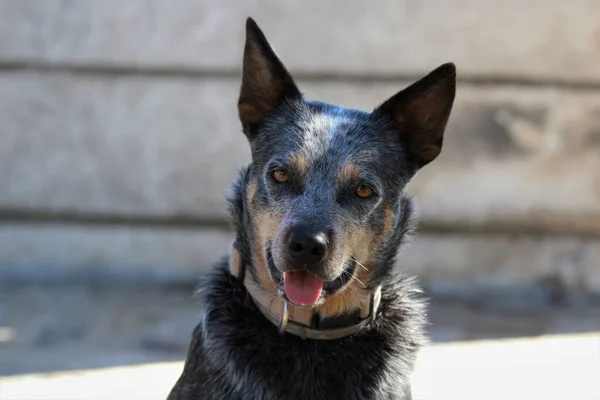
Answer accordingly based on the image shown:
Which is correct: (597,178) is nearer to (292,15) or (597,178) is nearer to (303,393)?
(292,15)

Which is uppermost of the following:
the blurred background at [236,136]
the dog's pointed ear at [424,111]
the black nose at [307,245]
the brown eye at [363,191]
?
the blurred background at [236,136]

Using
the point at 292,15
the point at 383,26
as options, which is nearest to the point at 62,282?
the point at 292,15

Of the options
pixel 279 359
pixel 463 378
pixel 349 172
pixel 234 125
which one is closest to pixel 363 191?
pixel 349 172

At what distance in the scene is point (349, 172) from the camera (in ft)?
9.56

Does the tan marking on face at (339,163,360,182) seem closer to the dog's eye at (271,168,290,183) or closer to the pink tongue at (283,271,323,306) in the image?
the dog's eye at (271,168,290,183)

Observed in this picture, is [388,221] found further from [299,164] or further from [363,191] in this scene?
[299,164]

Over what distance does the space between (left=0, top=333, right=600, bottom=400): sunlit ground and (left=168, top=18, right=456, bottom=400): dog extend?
1518 mm

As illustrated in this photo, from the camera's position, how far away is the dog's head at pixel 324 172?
2.73 meters

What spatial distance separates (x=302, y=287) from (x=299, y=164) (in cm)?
45

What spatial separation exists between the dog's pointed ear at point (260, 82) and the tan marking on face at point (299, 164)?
33 cm

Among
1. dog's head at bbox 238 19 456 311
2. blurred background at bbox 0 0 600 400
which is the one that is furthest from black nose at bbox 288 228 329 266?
blurred background at bbox 0 0 600 400

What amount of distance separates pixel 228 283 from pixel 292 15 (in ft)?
11.9

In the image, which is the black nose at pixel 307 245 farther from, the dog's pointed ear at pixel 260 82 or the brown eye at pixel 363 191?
the dog's pointed ear at pixel 260 82

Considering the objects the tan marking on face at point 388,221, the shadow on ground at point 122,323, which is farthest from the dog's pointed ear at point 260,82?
the shadow on ground at point 122,323
